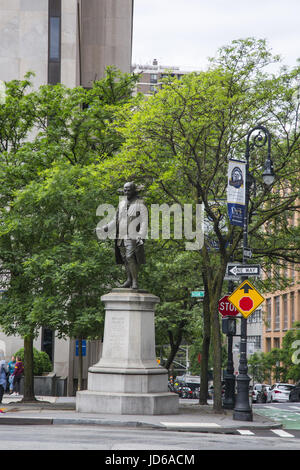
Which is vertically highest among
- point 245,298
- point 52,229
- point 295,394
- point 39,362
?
point 52,229

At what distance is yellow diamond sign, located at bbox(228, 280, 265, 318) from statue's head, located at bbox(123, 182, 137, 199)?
3890 millimetres

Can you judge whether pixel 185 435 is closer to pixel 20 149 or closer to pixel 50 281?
pixel 50 281

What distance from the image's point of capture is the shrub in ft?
110

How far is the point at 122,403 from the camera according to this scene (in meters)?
17.3

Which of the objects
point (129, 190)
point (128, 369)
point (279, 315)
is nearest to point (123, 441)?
point (128, 369)

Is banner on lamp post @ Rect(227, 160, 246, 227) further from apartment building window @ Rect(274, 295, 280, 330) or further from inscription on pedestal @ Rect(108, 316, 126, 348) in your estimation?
apartment building window @ Rect(274, 295, 280, 330)

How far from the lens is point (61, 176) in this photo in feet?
74.8

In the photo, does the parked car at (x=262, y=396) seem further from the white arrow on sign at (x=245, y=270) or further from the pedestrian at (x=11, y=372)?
the white arrow on sign at (x=245, y=270)

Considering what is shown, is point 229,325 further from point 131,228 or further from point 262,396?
point 262,396

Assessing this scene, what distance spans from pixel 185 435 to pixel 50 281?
10.2 meters

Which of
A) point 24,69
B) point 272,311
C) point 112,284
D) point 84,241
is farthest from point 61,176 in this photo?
point 272,311

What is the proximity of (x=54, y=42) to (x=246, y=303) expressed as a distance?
26237 millimetres

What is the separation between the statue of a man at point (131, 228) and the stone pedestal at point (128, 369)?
2.30ft

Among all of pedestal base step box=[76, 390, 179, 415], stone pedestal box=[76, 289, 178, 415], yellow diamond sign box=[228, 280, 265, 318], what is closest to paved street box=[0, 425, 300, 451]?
pedestal base step box=[76, 390, 179, 415]
